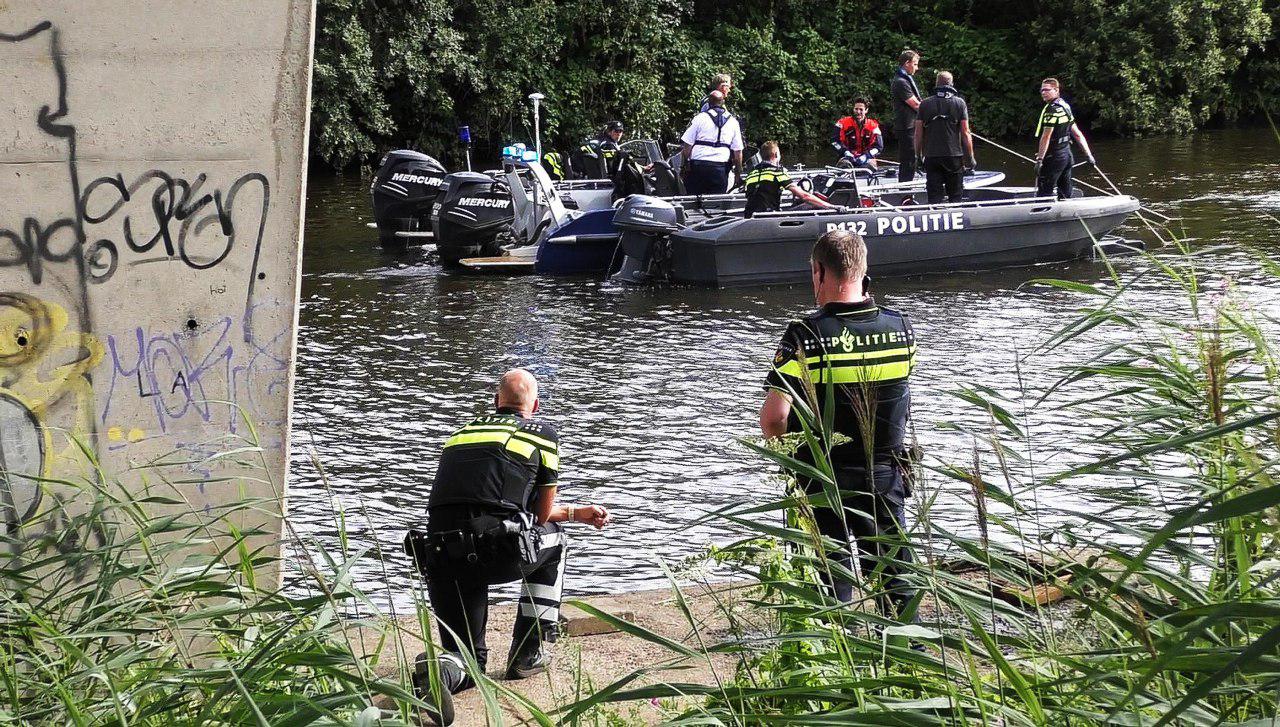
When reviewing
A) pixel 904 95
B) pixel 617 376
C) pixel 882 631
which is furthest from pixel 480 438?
pixel 904 95

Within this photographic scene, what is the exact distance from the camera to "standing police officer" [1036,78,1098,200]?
14719mm

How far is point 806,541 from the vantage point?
2879 mm

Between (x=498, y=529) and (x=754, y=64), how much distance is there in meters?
29.2

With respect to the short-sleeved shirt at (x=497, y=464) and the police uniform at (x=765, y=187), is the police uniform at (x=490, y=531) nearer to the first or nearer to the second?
the short-sleeved shirt at (x=497, y=464)

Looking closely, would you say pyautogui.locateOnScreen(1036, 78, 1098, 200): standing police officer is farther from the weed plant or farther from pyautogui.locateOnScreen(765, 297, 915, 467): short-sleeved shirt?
the weed plant

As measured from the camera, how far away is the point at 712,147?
16.2 metres

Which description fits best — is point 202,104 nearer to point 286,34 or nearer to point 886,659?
point 286,34

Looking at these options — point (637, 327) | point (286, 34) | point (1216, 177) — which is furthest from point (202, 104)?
point (1216, 177)

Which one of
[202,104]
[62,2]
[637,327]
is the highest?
[62,2]

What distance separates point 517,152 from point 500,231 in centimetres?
100

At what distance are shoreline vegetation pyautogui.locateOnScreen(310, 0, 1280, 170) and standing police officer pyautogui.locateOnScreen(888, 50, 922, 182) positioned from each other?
12.3m

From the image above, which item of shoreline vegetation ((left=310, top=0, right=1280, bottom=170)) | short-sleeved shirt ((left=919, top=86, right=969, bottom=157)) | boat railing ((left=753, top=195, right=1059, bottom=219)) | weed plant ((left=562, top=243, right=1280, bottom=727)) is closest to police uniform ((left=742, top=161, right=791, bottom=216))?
boat railing ((left=753, top=195, right=1059, bottom=219))

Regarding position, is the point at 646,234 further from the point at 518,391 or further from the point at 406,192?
the point at 518,391

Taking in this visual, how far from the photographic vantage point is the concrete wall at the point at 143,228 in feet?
14.6
